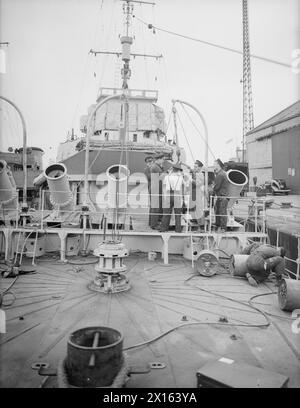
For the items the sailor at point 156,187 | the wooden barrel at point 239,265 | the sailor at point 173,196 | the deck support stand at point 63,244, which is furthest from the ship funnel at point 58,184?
the wooden barrel at point 239,265

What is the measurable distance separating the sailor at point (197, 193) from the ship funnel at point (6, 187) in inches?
158

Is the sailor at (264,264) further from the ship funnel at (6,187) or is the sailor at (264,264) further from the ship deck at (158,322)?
the ship funnel at (6,187)

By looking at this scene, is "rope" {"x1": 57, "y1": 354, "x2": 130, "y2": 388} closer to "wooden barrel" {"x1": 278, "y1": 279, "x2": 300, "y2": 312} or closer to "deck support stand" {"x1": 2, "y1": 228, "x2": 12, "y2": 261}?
"wooden barrel" {"x1": 278, "y1": 279, "x2": 300, "y2": 312}

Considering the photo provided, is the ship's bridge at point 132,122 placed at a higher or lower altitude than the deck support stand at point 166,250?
higher

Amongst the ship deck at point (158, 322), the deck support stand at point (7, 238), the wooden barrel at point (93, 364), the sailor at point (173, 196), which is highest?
the sailor at point (173, 196)

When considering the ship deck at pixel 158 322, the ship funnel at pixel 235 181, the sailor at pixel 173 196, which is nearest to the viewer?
the ship deck at pixel 158 322

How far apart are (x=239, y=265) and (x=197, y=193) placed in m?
2.24

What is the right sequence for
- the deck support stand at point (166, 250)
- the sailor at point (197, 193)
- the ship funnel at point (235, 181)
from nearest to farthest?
the deck support stand at point (166, 250), the sailor at point (197, 193), the ship funnel at point (235, 181)

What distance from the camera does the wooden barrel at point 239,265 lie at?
5645 mm

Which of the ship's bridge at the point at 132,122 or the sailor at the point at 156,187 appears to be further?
→ the ship's bridge at the point at 132,122

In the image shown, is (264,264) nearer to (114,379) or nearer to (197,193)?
(197,193)

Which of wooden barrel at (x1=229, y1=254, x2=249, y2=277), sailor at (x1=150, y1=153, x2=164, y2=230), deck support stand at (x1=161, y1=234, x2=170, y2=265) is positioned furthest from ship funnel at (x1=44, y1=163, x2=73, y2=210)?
wooden barrel at (x1=229, y1=254, x2=249, y2=277)

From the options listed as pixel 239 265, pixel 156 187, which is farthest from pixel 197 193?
pixel 239 265

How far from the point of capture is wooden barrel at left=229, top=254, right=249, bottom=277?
564 centimetres
